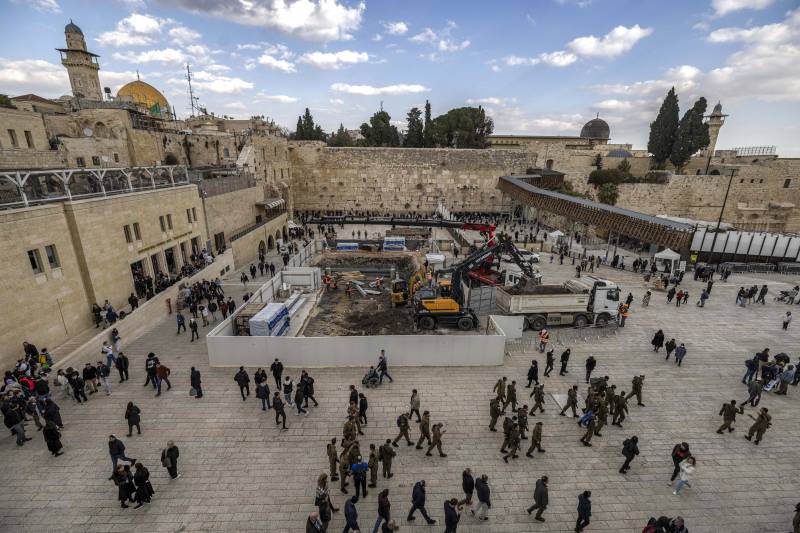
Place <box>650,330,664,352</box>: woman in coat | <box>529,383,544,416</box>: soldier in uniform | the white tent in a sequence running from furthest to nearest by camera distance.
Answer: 1. the white tent
2. <box>650,330,664,352</box>: woman in coat
3. <box>529,383,544,416</box>: soldier in uniform

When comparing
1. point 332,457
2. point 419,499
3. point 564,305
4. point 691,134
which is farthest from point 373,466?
point 691,134

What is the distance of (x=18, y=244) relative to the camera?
11.7 m

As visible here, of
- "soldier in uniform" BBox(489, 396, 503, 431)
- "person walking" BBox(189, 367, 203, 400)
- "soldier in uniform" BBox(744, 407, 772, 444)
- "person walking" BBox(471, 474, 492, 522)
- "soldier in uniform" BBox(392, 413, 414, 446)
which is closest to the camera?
"person walking" BBox(471, 474, 492, 522)

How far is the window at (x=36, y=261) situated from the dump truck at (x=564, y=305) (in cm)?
1740

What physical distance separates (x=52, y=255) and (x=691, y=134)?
5811 centimetres

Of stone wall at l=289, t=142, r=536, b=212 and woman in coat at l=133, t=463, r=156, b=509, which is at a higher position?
stone wall at l=289, t=142, r=536, b=212

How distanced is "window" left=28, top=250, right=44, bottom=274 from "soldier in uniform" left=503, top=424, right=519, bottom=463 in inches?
635

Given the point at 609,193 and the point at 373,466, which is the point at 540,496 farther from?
the point at 609,193

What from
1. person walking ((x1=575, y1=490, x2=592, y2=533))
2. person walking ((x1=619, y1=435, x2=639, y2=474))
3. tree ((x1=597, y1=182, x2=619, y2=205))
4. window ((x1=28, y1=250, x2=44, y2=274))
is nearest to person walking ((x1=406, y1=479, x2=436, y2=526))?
person walking ((x1=575, y1=490, x2=592, y2=533))

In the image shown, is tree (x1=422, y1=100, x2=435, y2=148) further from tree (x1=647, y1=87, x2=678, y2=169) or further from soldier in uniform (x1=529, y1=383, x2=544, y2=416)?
soldier in uniform (x1=529, y1=383, x2=544, y2=416)

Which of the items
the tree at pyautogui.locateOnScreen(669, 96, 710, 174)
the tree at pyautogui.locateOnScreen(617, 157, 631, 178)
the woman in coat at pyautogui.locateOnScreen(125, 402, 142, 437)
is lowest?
the woman in coat at pyautogui.locateOnScreen(125, 402, 142, 437)

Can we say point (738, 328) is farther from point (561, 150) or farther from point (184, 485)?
point (561, 150)

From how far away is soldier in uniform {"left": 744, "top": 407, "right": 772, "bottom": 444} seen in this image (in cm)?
880

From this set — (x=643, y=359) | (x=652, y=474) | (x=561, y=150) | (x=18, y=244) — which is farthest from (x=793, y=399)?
(x=561, y=150)
